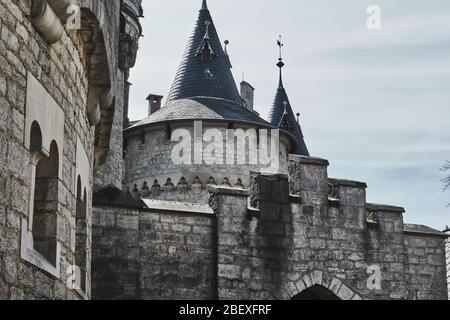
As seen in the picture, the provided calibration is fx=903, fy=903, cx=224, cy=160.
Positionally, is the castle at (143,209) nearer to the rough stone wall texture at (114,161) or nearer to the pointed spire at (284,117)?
the rough stone wall texture at (114,161)

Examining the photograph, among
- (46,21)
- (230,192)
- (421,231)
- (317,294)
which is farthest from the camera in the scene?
(421,231)

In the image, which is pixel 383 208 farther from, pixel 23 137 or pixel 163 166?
pixel 163 166

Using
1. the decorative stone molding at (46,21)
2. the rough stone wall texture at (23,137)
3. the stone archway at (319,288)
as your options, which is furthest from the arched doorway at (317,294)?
the decorative stone molding at (46,21)

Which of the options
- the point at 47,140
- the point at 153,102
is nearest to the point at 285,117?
the point at 153,102

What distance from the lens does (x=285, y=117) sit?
1294 inches

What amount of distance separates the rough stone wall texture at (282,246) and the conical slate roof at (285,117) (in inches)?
765

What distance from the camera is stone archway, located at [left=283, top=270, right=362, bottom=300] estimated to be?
11266 mm

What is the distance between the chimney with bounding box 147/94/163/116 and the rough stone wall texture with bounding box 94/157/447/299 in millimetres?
21657

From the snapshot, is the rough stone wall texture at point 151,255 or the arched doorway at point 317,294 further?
the arched doorway at point 317,294

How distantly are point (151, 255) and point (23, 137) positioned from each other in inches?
220

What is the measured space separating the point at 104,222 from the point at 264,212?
221 centimetres

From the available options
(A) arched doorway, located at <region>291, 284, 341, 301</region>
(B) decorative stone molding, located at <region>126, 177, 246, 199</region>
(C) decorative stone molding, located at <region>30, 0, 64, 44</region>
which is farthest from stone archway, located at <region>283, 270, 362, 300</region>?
(B) decorative stone molding, located at <region>126, 177, 246, 199</region>

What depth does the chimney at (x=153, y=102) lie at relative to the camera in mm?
33188

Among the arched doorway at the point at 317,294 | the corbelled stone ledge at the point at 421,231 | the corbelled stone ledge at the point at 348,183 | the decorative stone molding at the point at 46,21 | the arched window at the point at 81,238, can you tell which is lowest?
the arched doorway at the point at 317,294
